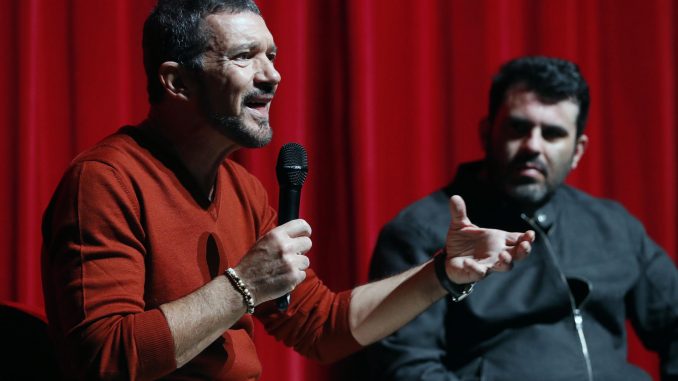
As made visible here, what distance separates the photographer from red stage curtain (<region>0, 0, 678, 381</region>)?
213cm

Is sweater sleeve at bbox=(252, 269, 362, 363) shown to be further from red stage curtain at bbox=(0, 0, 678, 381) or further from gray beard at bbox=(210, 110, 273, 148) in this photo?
red stage curtain at bbox=(0, 0, 678, 381)

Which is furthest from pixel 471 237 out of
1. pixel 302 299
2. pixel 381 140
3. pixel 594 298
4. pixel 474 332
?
pixel 381 140

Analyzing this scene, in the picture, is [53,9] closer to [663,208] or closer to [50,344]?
[50,344]

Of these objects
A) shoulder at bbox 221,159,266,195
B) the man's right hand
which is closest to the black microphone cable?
shoulder at bbox 221,159,266,195

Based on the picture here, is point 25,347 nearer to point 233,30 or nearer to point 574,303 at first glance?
point 233,30

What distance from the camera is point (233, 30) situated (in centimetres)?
161

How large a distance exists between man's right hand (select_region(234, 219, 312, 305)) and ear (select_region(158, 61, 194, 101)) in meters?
0.34

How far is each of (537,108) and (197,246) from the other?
109cm

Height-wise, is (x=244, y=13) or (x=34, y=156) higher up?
(x=244, y=13)

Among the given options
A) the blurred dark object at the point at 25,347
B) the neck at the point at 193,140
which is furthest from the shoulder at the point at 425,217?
the blurred dark object at the point at 25,347

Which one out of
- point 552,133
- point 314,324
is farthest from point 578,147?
point 314,324

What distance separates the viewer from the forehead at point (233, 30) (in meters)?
1.60

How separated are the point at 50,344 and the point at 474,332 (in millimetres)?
981

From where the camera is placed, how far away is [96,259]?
4.59 feet
